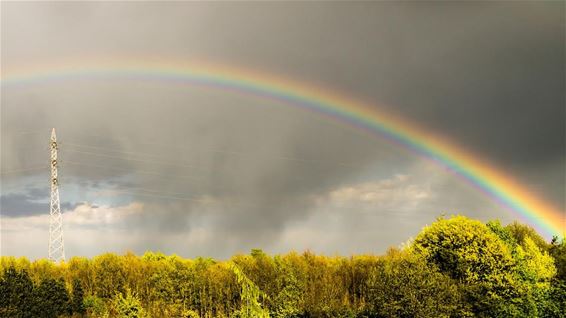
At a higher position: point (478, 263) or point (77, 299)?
point (77, 299)

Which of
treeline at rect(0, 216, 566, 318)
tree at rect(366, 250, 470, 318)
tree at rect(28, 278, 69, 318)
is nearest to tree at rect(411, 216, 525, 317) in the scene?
treeline at rect(0, 216, 566, 318)

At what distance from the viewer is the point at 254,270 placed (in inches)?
1464

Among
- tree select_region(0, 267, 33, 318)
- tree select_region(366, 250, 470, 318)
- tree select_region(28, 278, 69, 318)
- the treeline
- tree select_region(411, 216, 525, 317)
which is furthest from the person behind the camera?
tree select_region(28, 278, 69, 318)

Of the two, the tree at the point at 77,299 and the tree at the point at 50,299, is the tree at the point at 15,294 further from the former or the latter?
the tree at the point at 77,299

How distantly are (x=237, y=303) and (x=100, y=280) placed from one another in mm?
9329

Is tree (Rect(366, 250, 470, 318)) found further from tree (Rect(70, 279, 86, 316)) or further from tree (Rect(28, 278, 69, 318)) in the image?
tree (Rect(28, 278, 69, 318))

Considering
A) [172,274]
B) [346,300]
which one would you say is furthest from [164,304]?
[346,300]

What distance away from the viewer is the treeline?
1137 inches

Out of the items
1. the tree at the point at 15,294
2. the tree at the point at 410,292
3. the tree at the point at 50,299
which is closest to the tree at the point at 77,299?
the tree at the point at 50,299

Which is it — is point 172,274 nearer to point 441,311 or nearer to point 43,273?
point 43,273

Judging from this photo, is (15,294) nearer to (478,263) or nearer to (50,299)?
(50,299)

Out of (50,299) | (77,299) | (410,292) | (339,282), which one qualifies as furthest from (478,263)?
(50,299)

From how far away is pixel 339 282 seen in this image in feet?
124

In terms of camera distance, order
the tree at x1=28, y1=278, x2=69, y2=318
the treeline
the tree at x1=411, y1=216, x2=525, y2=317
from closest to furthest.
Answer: the treeline
the tree at x1=411, y1=216, x2=525, y2=317
the tree at x1=28, y1=278, x2=69, y2=318
